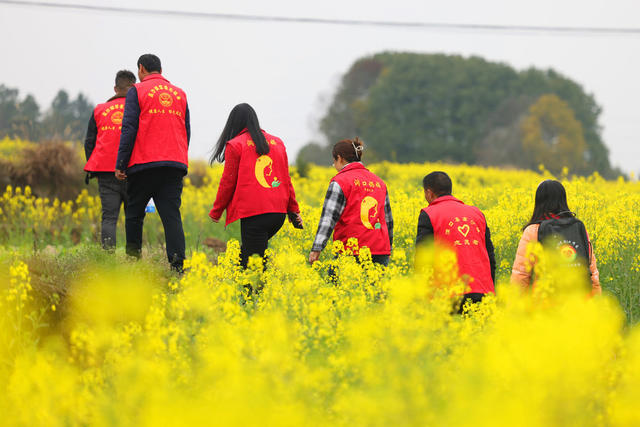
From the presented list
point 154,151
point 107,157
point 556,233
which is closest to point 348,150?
point 154,151

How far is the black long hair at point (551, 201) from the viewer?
459 centimetres

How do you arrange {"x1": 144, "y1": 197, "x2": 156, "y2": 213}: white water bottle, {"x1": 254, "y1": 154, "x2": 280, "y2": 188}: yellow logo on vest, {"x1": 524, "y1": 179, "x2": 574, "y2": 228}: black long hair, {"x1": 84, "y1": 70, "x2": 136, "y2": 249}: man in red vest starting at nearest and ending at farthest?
{"x1": 524, "y1": 179, "x2": 574, "y2": 228}: black long hair, {"x1": 254, "y1": 154, "x2": 280, "y2": 188}: yellow logo on vest, {"x1": 144, "y1": 197, "x2": 156, "y2": 213}: white water bottle, {"x1": 84, "y1": 70, "x2": 136, "y2": 249}: man in red vest

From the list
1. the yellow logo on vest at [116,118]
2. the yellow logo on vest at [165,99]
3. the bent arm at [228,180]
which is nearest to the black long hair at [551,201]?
the bent arm at [228,180]

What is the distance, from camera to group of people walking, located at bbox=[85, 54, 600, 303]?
4641 millimetres

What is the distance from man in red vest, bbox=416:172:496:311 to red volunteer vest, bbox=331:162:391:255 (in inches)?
21.2

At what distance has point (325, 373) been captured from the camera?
267cm

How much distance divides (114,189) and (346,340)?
388cm

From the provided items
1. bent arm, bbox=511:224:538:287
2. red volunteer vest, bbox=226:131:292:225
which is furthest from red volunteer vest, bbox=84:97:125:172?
bent arm, bbox=511:224:538:287

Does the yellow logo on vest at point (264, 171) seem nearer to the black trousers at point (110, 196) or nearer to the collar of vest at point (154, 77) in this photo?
the collar of vest at point (154, 77)

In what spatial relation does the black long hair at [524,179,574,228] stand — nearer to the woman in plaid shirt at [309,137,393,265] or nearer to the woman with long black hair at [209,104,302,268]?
the woman in plaid shirt at [309,137,393,265]

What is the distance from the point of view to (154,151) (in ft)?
18.0

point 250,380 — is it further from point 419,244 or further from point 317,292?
point 419,244

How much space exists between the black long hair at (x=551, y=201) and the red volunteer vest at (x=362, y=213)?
121 centimetres

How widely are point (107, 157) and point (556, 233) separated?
4.01 meters
